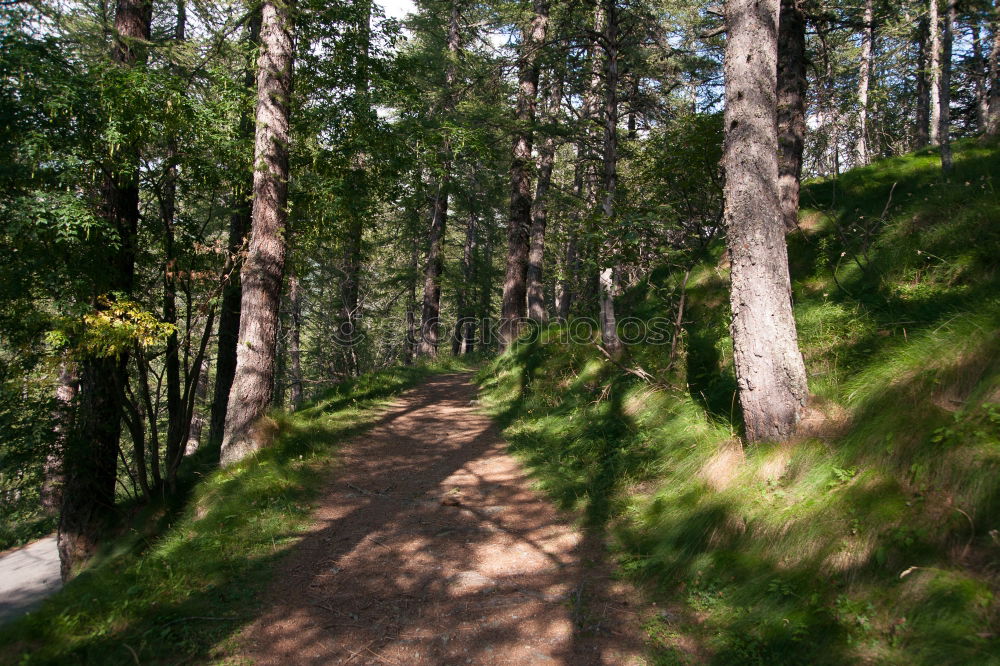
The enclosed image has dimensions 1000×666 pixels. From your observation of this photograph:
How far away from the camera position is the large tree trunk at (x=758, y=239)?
4.55 metres

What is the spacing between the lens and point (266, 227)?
24.5 ft

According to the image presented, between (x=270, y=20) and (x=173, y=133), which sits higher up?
(x=270, y=20)

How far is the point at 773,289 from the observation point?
4.66 m

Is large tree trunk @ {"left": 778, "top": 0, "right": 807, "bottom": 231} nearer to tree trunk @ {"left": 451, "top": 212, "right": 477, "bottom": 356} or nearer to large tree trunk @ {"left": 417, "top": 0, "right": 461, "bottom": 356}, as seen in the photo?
large tree trunk @ {"left": 417, "top": 0, "right": 461, "bottom": 356}

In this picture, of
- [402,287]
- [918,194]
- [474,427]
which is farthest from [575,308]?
[402,287]

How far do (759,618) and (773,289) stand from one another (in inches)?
109

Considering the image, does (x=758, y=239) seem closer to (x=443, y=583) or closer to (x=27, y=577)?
(x=443, y=583)

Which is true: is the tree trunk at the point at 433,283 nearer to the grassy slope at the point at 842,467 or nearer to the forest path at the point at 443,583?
the grassy slope at the point at 842,467

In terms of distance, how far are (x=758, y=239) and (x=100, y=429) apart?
350 inches

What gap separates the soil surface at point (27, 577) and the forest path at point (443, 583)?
26.1ft

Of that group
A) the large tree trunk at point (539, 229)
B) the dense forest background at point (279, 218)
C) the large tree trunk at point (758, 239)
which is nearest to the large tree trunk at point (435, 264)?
the large tree trunk at point (539, 229)

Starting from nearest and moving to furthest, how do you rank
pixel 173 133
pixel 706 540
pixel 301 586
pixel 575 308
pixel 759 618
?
pixel 759 618 < pixel 706 540 < pixel 301 586 < pixel 173 133 < pixel 575 308

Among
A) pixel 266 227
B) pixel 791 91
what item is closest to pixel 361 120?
pixel 266 227

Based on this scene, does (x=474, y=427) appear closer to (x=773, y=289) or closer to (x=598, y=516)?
(x=598, y=516)
